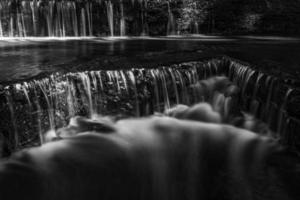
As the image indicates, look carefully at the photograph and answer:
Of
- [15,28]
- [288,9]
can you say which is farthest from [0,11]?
[288,9]

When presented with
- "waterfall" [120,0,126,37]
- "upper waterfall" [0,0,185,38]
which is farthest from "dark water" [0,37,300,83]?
"waterfall" [120,0,126,37]

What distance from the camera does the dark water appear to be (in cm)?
643

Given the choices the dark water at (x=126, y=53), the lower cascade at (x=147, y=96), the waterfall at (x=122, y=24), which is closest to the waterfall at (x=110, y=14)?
the waterfall at (x=122, y=24)

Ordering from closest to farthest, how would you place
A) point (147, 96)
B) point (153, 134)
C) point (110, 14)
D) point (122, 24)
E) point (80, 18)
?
1. point (153, 134)
2. point (147, 96)
3. point (80, 18)
4. point (110, 14)
5. point (122, 24)

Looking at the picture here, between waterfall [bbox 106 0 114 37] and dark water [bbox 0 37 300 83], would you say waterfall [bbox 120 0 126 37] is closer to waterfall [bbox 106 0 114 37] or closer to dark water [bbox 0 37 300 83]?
waterfall [bbox 106 0 114 37]

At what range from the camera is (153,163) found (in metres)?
5.15

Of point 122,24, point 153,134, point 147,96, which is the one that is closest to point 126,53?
point 147,96

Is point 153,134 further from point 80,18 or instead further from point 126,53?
point 80,18

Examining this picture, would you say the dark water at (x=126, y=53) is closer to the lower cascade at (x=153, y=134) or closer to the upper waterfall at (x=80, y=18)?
the lower cascade at (x=153, y=134)

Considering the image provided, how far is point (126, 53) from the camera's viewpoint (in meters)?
7.96

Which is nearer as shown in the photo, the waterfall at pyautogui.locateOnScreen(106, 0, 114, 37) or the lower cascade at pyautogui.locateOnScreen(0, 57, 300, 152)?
the lower cascade at pyautogui.locateOnScreen(0, 57, 300, 152)

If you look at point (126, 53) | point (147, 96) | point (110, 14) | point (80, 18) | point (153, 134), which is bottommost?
point (153, 134)

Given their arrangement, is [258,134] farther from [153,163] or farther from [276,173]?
[153,163]

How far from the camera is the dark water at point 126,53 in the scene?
6434 millimetres
